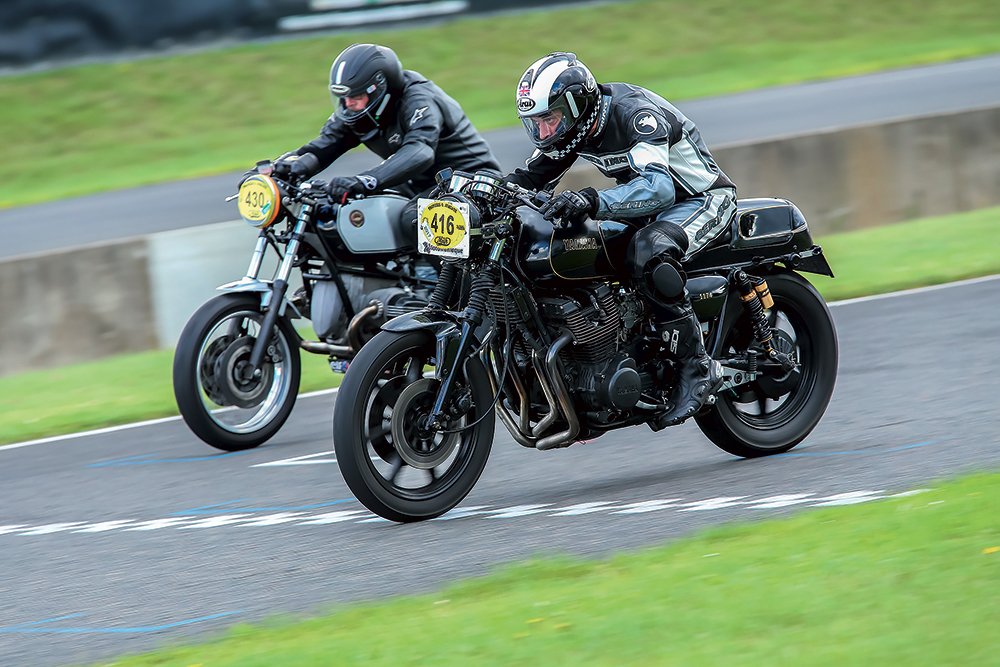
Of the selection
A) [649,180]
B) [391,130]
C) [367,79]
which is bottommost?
[649,180]

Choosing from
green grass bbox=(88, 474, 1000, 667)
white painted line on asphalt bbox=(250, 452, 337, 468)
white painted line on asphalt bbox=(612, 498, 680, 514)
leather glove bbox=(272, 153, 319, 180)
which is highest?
leather glove bbox=(272, 153, 319, 180)

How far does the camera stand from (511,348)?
5.86m

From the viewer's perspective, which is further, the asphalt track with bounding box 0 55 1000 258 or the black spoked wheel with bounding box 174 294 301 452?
the asphalt track with bounding box 0 55 1000 258

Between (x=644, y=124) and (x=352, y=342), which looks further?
(x=352, y=342)

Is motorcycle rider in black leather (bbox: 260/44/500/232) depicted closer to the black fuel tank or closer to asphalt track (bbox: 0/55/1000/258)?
the black fuel tank

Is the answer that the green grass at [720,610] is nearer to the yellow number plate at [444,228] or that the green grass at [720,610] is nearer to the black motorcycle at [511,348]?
the black motorcycle at [511,348]

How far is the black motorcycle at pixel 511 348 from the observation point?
561 cm

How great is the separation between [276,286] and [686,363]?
8.93 ft

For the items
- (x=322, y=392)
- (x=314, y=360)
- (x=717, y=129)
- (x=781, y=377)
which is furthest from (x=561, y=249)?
(x=717, y=129)

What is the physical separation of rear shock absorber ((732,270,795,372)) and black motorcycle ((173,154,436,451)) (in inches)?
88.7

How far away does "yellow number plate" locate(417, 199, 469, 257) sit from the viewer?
552cm

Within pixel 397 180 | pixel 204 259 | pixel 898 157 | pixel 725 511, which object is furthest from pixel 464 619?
pixel 898 157

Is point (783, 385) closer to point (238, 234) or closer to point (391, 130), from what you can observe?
point (391, 130)

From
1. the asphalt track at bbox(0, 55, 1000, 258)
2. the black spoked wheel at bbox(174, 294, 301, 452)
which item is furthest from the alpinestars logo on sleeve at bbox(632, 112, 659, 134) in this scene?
the asphalt track at bbox(0, 55, 1000, 258)
